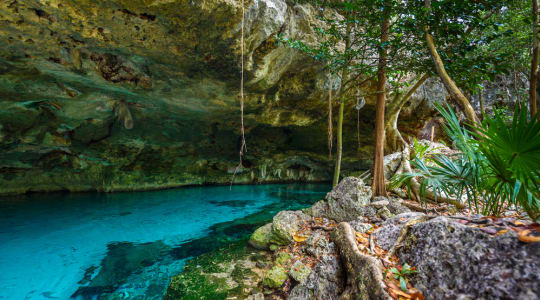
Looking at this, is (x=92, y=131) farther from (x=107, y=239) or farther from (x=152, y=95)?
(x=107, y=239)

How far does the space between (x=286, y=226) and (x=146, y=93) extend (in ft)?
20.2

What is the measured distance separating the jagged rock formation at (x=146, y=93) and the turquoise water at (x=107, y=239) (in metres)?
2.17

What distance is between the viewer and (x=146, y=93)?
6.86m

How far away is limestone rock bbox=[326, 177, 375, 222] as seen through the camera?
3.98 meters

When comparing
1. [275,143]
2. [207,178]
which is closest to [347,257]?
[275,143]

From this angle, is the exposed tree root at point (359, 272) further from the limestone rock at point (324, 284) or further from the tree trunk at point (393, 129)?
the tree trunk at point (393, 129)

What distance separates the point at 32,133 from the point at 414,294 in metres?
11.5

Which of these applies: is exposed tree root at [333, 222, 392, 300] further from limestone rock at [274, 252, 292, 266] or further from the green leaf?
limestone rock at [274, 252, 292, 266]

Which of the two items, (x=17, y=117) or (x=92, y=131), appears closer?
(x=17, y=117)

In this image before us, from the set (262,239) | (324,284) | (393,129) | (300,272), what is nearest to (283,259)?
(300,272)

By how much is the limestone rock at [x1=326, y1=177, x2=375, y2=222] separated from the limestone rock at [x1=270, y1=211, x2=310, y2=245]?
1.94ft

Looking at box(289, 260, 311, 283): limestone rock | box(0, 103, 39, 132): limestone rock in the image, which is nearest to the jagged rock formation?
box(0, 103, 39, 132): limestone rock

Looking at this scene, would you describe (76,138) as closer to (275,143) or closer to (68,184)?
(68,184)

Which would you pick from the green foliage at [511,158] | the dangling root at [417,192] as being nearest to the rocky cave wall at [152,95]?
the dangling root at [417,192]
